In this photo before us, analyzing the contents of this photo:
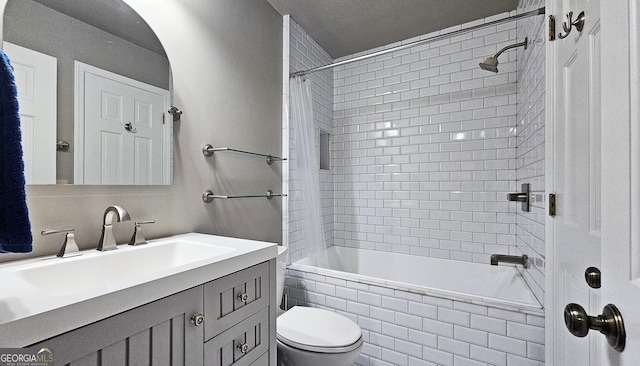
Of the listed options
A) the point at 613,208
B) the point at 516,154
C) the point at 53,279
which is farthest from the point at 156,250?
the point at 516,154

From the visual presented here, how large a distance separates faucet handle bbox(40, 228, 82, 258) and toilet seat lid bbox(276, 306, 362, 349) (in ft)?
3.43

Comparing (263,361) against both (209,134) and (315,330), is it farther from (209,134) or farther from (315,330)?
(209,134)

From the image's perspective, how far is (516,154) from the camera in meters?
2.36

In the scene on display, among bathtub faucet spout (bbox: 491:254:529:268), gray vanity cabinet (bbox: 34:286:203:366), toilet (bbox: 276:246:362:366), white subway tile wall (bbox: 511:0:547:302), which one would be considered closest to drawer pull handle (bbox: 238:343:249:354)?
gray vanity cabinet (bbox: 34:286:203:366)

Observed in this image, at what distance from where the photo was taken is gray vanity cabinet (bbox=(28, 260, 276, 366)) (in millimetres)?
645

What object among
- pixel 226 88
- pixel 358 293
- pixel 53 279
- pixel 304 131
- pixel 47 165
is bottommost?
pixel 358 293

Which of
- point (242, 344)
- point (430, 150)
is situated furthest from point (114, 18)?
point (430, 150)

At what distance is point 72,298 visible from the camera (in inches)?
24.8

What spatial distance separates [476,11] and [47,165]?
2.92m

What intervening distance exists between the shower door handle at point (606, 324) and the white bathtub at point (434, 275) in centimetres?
103

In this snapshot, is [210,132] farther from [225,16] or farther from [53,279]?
[53,279]

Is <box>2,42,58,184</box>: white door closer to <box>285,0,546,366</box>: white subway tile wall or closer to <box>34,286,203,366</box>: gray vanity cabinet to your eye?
<box>34,286,203,366</box>: gray vanity cabinet

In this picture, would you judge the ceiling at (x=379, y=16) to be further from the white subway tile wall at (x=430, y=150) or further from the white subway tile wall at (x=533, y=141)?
the white subway tile wall at (x=533, y=141)

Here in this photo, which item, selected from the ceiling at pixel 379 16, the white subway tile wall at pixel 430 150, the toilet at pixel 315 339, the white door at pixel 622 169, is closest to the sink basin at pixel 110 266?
the toilet at pixel 315 339
